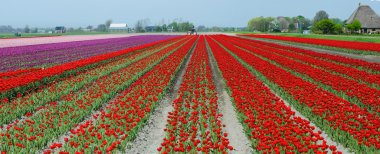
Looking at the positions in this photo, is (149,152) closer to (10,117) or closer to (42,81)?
(10,117)

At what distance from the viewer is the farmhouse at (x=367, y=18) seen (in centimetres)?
10459

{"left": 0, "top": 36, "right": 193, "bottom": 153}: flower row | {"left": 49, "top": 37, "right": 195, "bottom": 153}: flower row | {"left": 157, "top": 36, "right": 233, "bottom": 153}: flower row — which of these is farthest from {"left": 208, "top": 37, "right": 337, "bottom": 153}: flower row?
{"left": 0, "top": 36, "right": 193, "bottom": 153}: flower row

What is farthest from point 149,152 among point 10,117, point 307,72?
point 307,72

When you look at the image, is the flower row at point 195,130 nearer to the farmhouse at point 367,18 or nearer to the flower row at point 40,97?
the flower row at point 40,97

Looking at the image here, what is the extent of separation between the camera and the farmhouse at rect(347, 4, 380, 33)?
104588 mm

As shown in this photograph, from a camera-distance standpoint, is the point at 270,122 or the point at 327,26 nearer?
the point at 270,122

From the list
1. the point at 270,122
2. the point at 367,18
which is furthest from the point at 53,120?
the point at 367,18

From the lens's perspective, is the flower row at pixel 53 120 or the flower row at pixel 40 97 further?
the flower row at pixel 40 97

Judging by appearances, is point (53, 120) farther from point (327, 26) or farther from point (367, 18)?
point (367, 18)

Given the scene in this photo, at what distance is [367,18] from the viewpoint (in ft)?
353

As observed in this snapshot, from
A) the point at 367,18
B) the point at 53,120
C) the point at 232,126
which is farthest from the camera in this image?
the point at 367,18

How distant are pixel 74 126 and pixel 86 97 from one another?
3560mm

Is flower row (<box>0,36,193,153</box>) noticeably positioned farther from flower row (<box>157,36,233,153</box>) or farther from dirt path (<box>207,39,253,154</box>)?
dirt path (<box>207,39,253,154</box>)

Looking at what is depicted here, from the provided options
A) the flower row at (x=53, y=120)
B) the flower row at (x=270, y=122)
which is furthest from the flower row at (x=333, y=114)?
the flower row at (x=53, y=120)
